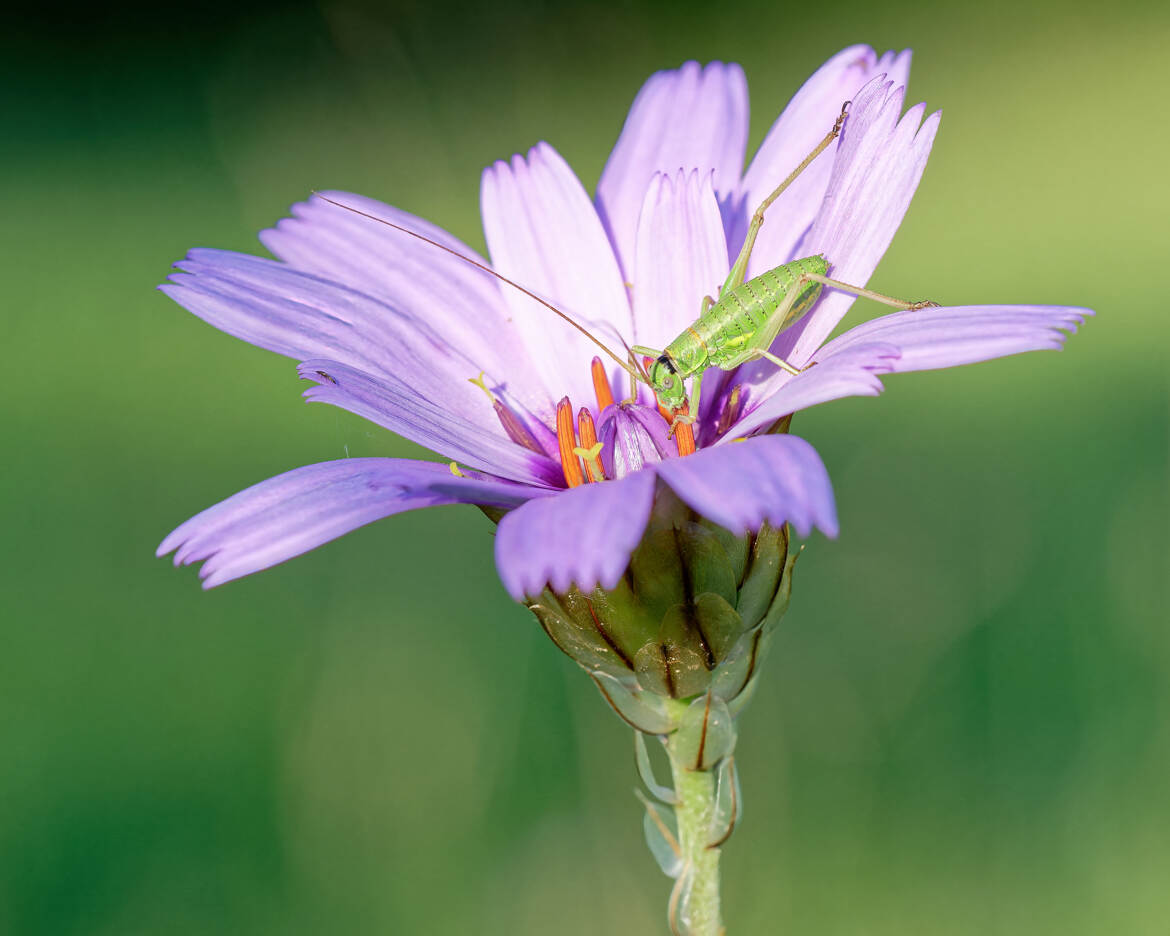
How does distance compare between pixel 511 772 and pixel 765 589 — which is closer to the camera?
pixel 765 589

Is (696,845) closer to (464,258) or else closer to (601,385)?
(601,385)

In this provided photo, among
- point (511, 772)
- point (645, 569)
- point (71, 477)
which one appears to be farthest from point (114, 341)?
point (645, 569)

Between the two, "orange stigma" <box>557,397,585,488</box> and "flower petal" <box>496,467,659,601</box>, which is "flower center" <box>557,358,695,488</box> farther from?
"flower petal" <box>496,467,659,601</box>

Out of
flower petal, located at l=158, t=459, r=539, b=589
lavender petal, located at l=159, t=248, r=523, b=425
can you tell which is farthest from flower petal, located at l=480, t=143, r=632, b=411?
flower petal, located at l=158, t=459, r=539, b=589

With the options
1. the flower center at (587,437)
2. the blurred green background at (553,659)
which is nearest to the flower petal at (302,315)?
the flower center at (587,437)

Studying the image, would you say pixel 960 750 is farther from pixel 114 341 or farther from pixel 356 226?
pixel 114 341

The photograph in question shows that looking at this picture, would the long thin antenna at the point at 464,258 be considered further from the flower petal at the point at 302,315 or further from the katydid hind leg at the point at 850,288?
the katydid hind leg at the point at 850,288
